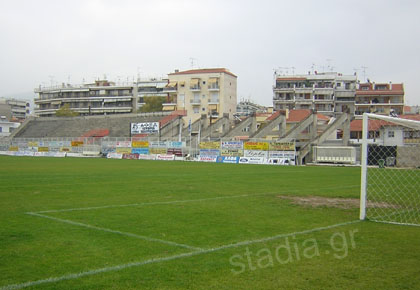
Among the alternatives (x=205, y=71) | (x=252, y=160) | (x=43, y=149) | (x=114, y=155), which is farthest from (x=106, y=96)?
(x=252, y=160)

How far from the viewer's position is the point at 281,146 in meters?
41.6

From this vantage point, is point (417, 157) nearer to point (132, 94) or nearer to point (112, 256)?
point (112, 256)

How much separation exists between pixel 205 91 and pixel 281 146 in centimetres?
5000

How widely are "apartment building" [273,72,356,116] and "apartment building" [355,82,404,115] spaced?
6.43ft

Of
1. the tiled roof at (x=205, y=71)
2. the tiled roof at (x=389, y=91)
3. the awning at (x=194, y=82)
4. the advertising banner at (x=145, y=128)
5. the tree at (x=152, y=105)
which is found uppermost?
the tiled roof at (x=205, y=71)

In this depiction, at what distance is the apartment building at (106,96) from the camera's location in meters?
107

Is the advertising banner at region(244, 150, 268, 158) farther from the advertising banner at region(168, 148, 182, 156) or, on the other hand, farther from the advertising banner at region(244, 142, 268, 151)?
the advertising banner at region(168, 148, 182, 156)

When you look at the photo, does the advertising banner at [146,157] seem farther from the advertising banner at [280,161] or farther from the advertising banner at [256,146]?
the advertising banner at [280,161]

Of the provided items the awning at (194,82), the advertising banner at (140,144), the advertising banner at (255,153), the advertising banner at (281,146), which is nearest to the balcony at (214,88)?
the awning at (194,82)

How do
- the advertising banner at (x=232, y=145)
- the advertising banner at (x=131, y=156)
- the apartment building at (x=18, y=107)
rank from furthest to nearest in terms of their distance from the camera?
Answer: the apartment building at (x=18, y=107), the advertising banner at (x=131, y=156), the advertising banner at (x=232, y=145)

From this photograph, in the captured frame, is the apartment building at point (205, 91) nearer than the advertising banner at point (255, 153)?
No

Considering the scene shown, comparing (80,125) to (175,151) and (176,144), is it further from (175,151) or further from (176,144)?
(176,144)

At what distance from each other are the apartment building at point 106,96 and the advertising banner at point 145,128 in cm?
4231

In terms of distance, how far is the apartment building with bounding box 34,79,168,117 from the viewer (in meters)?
107
